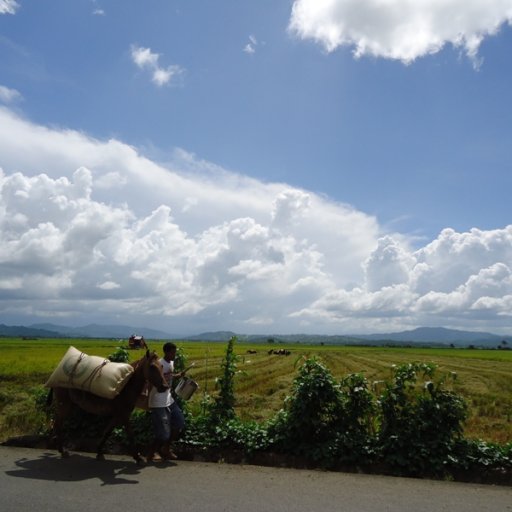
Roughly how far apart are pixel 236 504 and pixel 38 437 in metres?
5.02

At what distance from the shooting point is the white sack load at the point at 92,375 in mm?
8211

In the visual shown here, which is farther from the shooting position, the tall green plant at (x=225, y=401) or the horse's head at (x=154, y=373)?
the tall green plant at (x=225, y=401)

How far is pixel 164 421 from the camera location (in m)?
8.20

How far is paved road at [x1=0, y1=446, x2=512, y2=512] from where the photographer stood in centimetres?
612

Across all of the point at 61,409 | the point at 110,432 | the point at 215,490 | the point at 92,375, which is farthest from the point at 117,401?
the point at 215,490

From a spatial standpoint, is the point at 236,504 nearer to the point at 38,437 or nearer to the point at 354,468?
the point at 354,468

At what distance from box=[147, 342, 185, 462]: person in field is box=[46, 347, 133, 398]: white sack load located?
60 centimetres

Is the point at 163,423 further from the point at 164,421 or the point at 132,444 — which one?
the point at 132,444

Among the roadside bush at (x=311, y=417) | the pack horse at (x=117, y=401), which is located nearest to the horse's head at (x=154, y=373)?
the pack horse at (x=117, y=401)

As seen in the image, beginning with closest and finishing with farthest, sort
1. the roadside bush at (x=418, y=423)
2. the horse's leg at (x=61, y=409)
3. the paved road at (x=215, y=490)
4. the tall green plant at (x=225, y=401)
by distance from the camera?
the paved road at (x=215, y=490)
the roadside bush at (x=418, y=423)
the horse's leg at (x=61, y=409)
the tall green plant at (x=225, y=401)

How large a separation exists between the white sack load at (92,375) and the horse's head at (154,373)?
408mm

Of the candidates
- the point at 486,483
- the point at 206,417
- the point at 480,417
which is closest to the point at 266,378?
the point at 480,417

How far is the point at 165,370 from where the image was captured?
350 inches

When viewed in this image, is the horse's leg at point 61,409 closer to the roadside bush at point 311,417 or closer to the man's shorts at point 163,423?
the man's shorts at point 163,423
